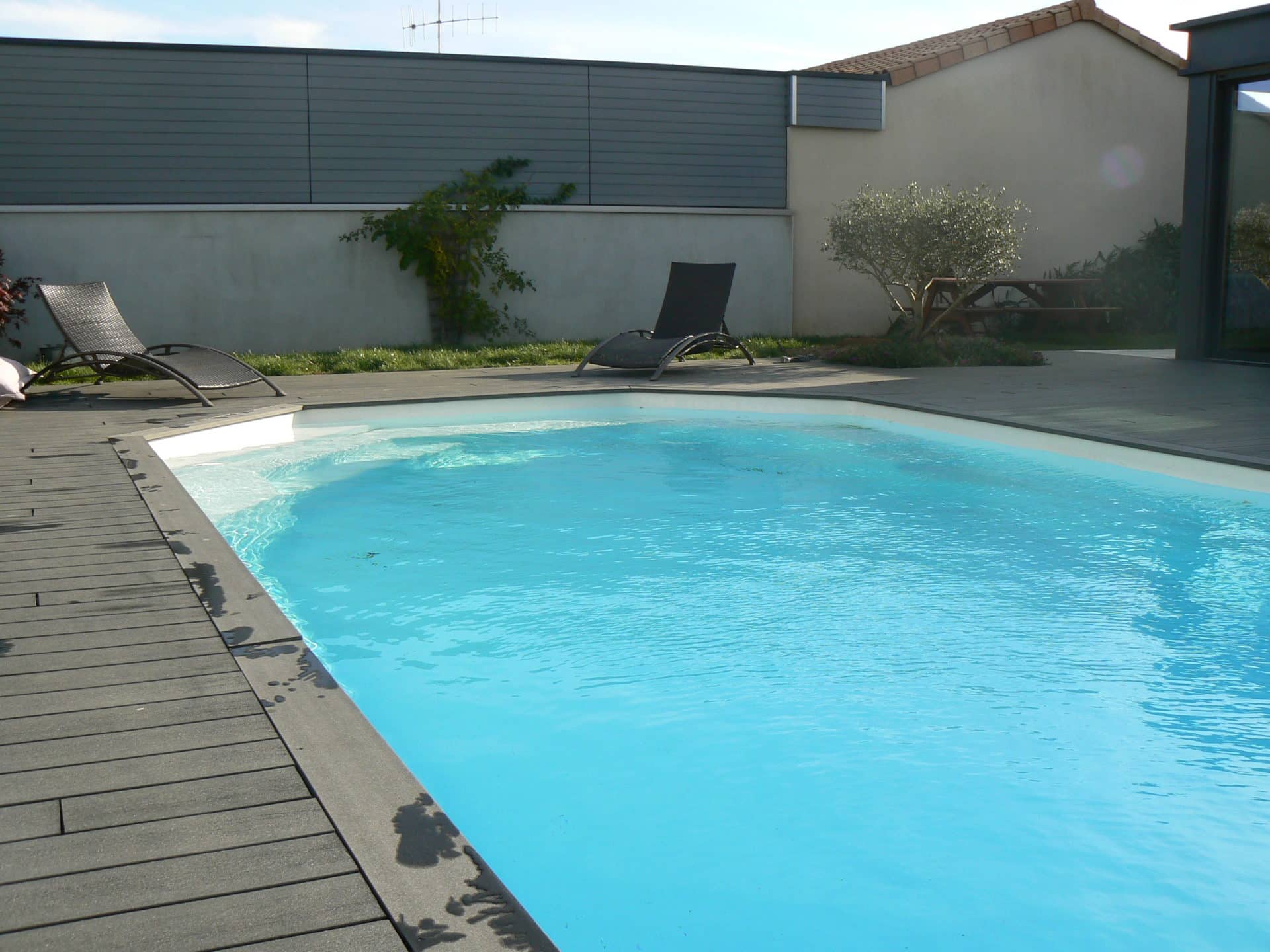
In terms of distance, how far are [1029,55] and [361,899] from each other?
16739mm

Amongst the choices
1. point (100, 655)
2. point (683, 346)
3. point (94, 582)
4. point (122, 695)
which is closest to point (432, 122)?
point (683, 346)

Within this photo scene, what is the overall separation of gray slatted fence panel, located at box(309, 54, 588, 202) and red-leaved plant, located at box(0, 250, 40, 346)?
3.10 meters

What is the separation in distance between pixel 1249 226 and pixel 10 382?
1076 cm

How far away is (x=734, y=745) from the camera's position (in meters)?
3.47

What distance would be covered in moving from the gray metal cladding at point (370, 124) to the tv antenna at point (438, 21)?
8.87 metres

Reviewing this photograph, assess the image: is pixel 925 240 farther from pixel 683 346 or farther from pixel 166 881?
pixel 166 881

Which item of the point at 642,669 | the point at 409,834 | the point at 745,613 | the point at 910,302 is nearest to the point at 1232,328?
the point at 910,302

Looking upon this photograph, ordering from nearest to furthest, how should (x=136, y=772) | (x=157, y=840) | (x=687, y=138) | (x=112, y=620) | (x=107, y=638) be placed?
(x=157, y=840) < (x=136, y=772) < (x=107, y=638) < (x=112, y=620) < (x=687, y=138)

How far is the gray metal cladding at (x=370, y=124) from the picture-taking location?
11.9 m

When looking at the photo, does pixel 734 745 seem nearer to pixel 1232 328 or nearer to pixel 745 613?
pixel 745 613

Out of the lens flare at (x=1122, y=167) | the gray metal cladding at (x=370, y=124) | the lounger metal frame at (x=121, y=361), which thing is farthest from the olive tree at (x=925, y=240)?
the lounger metal frame at (x=121, y=361)

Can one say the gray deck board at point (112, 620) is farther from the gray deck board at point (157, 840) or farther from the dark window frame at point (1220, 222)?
the dark window frame at point (1220, 222)

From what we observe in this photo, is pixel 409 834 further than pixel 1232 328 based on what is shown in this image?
No

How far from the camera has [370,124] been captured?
13008 mm
